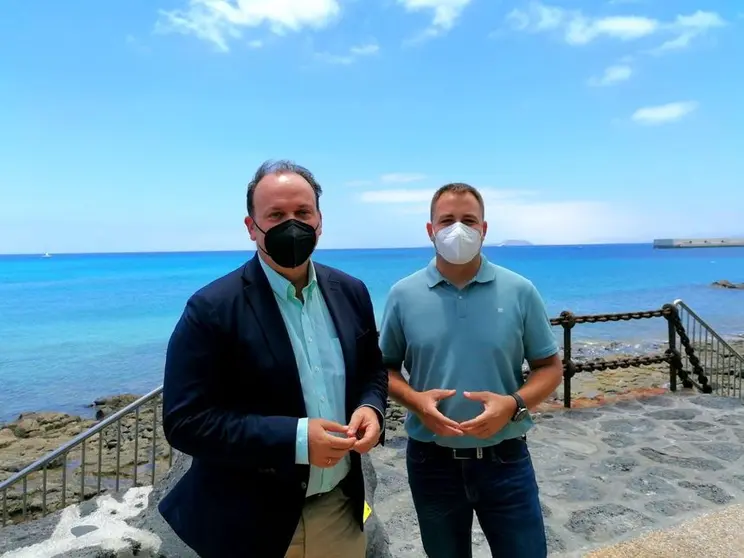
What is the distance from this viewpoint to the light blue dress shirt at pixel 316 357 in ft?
5.96

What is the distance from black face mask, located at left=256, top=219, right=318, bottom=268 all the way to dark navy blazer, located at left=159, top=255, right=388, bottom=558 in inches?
3.7

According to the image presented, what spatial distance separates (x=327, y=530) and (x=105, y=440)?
34.8 feet

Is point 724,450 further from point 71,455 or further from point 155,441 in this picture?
point 71,455

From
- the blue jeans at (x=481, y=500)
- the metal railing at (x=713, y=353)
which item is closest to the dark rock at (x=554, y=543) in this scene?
the blue jeans at (x=481, y=500)

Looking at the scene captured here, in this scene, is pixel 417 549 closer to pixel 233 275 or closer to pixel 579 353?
pixel 233 275

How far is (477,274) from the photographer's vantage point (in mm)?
2449

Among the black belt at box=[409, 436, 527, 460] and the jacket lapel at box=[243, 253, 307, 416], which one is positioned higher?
the jacket lapel at box=[243, 253, 307, 416]

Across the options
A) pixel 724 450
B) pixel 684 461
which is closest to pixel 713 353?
pixel 724 450

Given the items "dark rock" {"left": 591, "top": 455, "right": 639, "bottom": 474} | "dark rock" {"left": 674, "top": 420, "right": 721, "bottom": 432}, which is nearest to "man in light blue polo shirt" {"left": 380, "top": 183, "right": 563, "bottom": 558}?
"dark rock" {"left": 591, "top": 455, "right": 639, "bottom": 474}

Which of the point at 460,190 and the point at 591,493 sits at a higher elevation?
the point at 460,190

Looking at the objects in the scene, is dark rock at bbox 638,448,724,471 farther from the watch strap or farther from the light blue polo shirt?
the watch strap

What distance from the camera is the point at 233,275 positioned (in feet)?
6.11

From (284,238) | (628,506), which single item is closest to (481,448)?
(284,238)

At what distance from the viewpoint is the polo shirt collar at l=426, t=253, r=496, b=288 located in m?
2.42
